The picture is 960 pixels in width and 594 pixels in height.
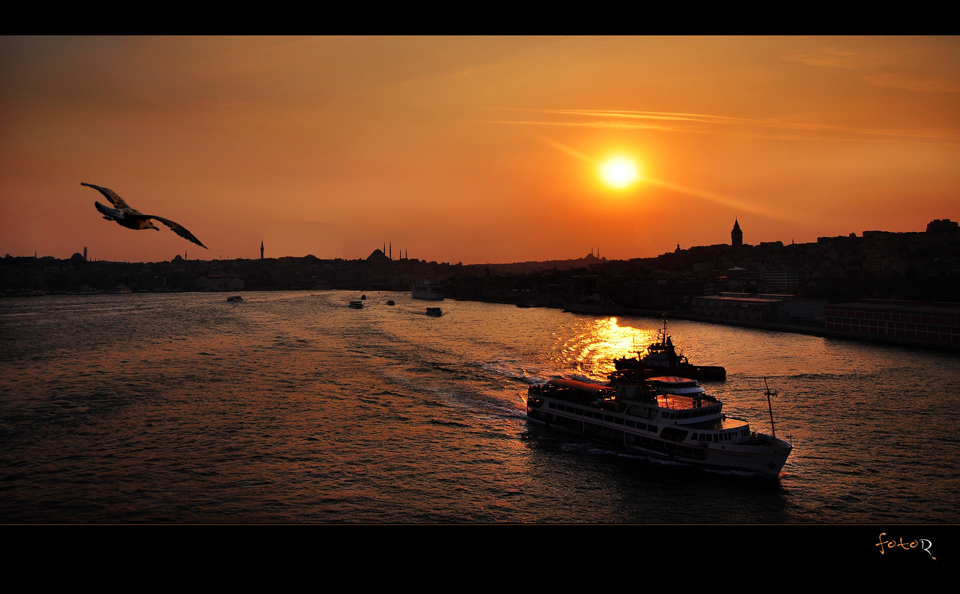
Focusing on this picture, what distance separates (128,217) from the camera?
205cm

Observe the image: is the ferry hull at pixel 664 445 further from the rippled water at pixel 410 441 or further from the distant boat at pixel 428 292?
the distant boat at pixel 428 292

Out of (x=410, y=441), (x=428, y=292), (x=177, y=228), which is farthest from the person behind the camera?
(x=428, y=292)

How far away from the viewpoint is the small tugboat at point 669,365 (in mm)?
14711

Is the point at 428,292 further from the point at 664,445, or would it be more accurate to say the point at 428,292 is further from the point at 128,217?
the point at 128,217

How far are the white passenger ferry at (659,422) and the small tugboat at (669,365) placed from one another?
436 cm

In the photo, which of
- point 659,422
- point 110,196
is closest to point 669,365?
point 659,422

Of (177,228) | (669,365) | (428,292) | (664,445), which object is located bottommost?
(664,445)

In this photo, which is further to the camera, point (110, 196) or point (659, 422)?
point (659, 422)

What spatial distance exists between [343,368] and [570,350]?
830 cm

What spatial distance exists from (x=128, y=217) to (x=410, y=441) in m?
7.38

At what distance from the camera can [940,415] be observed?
10469 millimetres
